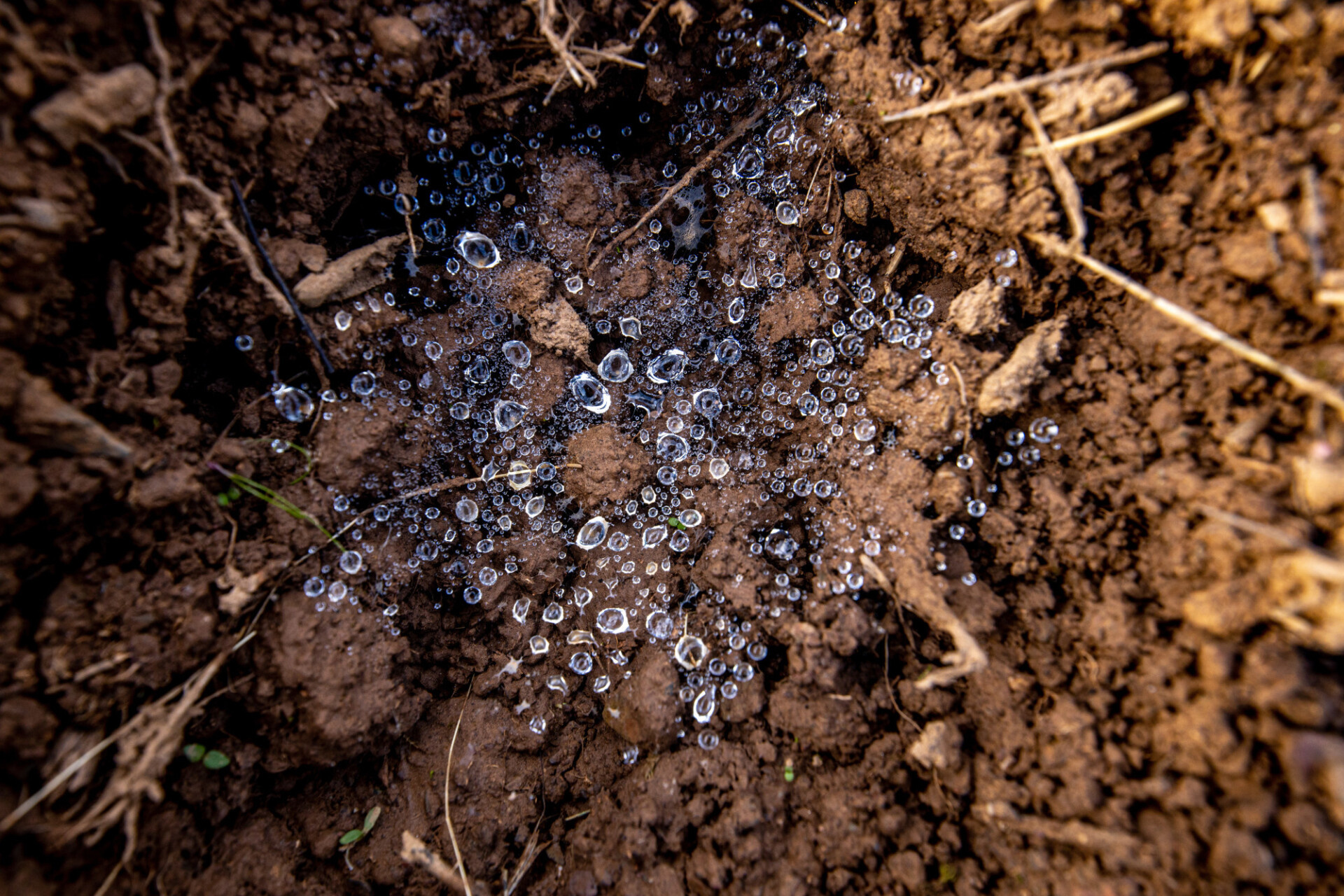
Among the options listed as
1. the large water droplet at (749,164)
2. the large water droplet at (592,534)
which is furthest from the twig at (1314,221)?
the large water droplet at (592,534)

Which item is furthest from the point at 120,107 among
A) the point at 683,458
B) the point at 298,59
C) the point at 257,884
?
the point at 257,884

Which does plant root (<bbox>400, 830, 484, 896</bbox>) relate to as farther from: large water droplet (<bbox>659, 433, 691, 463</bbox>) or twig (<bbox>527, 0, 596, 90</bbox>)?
twig (<bbox>527, 0, 596, 90</bbox>)

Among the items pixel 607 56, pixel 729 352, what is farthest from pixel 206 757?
pixel 607 56

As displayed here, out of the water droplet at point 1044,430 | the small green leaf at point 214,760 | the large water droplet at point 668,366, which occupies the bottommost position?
the small green leaf at point 214,760

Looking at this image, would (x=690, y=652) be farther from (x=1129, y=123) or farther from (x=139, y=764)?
(x=1129, y=123)

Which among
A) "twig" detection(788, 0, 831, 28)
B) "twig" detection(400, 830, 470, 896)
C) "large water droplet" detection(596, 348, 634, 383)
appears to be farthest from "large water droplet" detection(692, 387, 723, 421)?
"twig" detection(400, 830, 470, 896)

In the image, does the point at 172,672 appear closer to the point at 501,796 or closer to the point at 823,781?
the point at 501,796

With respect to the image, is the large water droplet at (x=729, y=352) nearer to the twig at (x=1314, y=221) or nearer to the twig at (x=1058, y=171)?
the twig at (x=1058, y=171)
